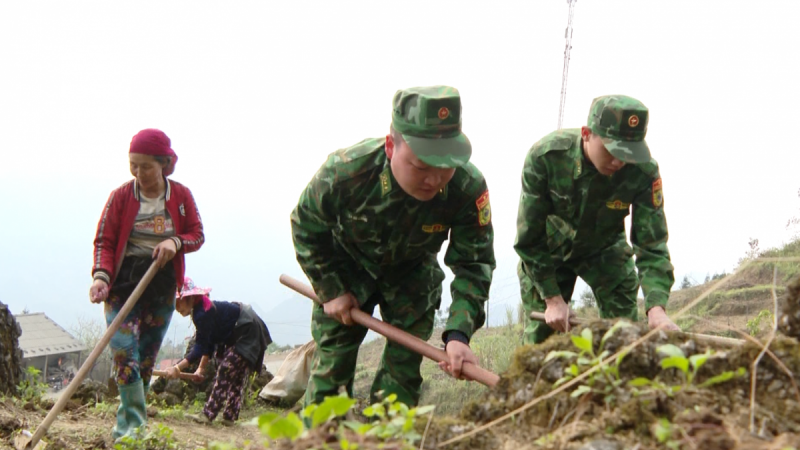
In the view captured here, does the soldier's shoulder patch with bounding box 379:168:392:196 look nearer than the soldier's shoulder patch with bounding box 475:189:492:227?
Yes

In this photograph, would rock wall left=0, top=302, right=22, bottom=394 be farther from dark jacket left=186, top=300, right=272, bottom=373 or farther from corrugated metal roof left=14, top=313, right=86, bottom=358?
corrugated metal roof left=14, top=313, right=86, bottom=358

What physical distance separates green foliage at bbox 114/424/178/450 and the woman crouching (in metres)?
2.73

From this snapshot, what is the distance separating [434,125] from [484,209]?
66 centimetres

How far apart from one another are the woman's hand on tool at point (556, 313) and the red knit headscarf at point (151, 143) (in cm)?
244

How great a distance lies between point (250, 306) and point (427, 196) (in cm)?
467

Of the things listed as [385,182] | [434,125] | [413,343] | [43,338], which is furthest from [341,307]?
[43,338]

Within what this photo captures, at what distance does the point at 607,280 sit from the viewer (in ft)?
16.6

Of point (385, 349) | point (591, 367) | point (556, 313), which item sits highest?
point (591, 367)

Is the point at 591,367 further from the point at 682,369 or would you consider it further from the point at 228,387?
the point at 228,387

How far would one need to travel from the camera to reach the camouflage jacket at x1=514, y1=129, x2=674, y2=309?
15.5ft

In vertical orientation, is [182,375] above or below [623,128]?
below

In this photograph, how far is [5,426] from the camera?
5172 mm

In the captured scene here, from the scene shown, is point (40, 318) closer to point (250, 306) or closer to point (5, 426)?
point (250, 306)

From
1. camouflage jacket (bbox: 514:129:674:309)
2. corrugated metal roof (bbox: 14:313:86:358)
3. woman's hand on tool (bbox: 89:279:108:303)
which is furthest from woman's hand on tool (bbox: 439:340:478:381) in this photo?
corrugated metal roof (bbox: 14:313:86:358)
